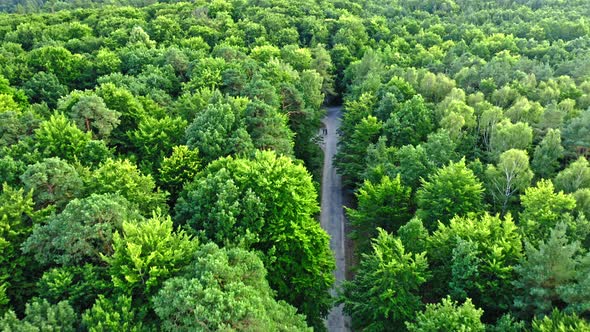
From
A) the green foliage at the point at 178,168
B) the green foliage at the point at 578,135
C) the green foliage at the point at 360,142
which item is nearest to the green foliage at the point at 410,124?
the green foliage at the point at 360,142

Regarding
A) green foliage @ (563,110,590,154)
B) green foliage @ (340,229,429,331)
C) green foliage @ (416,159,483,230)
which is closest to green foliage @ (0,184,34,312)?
green foliage @ (340,229,429,331)

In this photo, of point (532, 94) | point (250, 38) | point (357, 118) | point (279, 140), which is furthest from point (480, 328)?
point (250, 38)

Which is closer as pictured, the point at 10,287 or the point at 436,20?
the point at 10,287

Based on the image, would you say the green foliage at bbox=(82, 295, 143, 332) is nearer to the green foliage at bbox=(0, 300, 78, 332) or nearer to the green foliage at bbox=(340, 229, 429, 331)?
the green foliage at bbox=(0, 300, 78, 332)

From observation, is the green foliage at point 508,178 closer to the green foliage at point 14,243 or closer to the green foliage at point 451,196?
the green foliage at point 451,196

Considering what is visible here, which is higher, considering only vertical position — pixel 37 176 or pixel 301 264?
pixel 37 176

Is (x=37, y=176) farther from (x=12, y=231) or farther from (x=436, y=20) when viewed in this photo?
(x=436, y=20)
